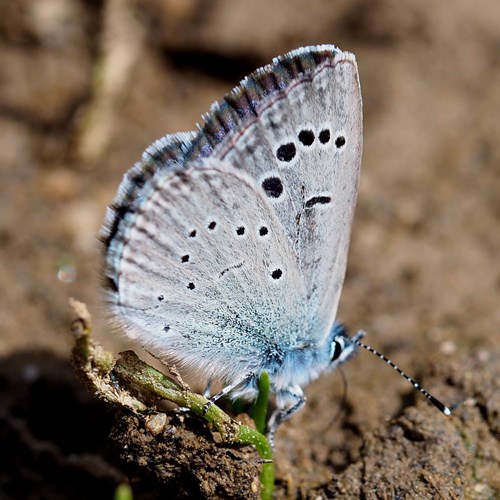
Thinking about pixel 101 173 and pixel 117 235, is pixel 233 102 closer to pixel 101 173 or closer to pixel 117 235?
pixel 117 235

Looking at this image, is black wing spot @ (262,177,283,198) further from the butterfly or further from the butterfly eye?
the butterfly eye

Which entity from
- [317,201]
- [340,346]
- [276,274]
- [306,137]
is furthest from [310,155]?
[340,346]

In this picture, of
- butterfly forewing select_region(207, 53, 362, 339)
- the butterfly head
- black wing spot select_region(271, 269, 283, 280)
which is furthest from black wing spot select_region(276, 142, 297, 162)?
the butterfly head

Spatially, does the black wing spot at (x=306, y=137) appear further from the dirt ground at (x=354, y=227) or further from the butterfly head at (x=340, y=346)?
the dirt ground at (x=354, y=227)

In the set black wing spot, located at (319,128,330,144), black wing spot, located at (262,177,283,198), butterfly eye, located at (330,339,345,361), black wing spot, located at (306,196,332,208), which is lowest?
butterfly eye, located at (330,339,345,361)

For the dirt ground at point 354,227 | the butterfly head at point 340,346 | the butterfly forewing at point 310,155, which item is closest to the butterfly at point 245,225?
the butterfly forewing at point 310,155

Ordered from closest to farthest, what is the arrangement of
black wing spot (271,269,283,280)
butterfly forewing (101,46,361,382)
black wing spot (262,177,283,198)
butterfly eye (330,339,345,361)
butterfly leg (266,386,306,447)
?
butterfly forewing (101,46,361,382) → black wing spot (262,177,283,198) → black wing spot (271,269,283,280) → butterfly leg (266,386,306,447) → butterfly eye (330,339,345,361)

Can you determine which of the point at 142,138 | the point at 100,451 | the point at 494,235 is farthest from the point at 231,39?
the point at 100,451

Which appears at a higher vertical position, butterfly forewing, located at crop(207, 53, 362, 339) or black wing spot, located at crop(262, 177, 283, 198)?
butterfly forewing, located at crop(207, 53, 362, 339)
